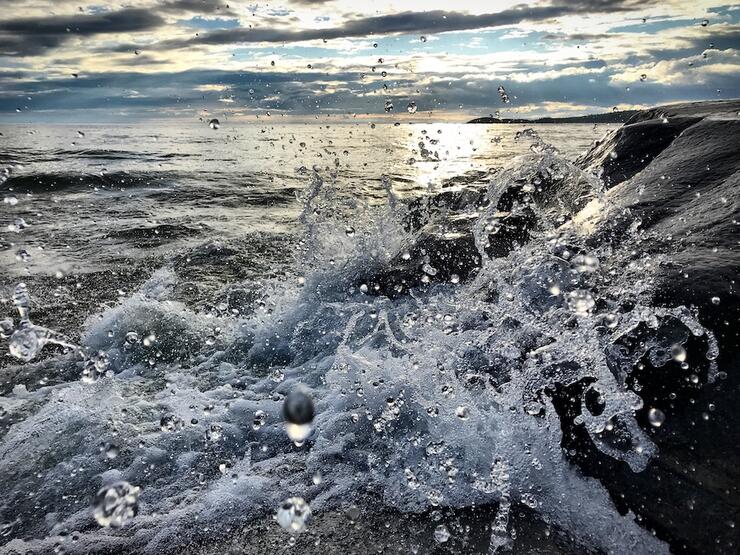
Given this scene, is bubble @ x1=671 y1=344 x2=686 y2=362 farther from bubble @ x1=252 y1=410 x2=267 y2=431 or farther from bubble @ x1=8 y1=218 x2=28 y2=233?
bubble @ x1=8 y1=218 x2=28 y2=233

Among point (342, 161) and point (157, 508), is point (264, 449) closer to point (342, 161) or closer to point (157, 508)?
point (157, 508)

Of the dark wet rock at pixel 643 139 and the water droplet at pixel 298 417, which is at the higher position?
the dark wet rock at pixel 643 139

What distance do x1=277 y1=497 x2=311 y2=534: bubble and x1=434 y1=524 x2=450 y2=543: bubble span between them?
1.88 feet

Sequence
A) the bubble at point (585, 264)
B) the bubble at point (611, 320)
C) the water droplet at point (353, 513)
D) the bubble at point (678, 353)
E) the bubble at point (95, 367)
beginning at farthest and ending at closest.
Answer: the bubble at point (95, 367) → the bubble at point (585, 264) → the bubble at point (611, 320) → the bubble at point (678, 353) → the water droplet at point (353, 513)

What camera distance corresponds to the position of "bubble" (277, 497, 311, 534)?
215 centimetres

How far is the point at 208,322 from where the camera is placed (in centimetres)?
427

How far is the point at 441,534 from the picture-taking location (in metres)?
2.08

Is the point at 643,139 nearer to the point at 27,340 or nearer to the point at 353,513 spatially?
the point at 353,513

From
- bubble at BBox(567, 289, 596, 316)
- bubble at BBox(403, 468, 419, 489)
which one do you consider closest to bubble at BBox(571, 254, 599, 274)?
bubble at BBox(567, 289, 596, 316)

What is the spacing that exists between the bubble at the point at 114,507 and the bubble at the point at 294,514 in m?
0.69

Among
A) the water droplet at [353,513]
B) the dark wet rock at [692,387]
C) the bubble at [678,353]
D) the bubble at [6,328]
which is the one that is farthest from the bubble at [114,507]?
the bubble at [678,353]

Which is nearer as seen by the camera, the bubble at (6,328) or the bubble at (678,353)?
the bubble at (678,353)

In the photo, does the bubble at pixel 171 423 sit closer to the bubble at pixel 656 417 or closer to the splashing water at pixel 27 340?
the splashing water at pixel 27 340

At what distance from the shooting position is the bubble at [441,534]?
206 cm
